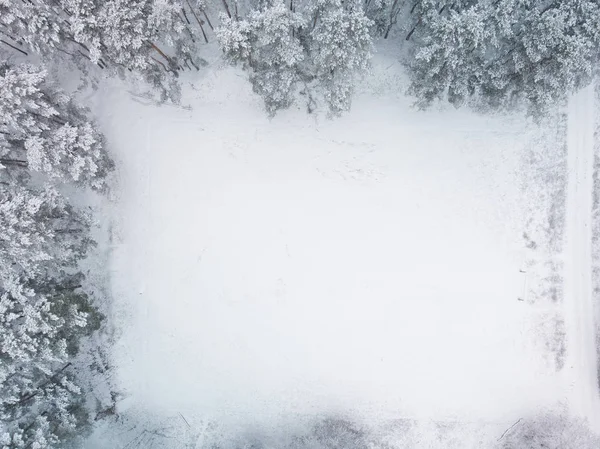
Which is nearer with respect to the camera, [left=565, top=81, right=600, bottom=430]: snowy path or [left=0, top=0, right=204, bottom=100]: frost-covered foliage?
[left=0, top=0, right=204, bottom=100]: frost-covered foliage

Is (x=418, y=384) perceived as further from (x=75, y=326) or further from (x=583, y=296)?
(x=75, y=326)

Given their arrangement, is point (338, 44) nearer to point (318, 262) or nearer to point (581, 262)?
point (318, 262)

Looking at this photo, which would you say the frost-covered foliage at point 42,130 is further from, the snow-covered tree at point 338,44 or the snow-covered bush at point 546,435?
the snow-covered bush at point 546,435

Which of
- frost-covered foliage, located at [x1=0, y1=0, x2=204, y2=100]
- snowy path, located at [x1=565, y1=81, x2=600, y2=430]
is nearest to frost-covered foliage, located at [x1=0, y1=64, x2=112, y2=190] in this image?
frost-covered foliage, located at [x1=0, y1=0, x2=204, y2=100]

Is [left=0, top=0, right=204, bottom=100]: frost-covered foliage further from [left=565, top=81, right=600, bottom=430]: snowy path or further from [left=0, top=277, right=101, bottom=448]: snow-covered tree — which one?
[left=565, top=81, right=600, bottom=430]: snowy path

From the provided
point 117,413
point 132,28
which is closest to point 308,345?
point 117,413

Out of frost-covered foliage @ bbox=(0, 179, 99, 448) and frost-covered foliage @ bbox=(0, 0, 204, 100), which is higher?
frost-covered foliage @ bbox=(0, 0, 204, 100)
